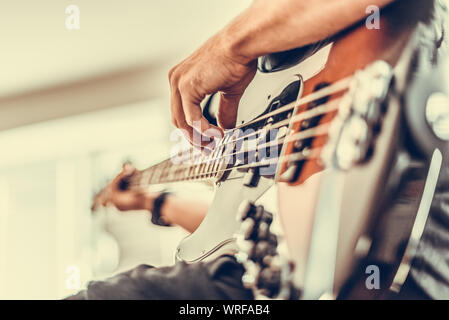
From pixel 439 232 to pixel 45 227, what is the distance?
34.0 inches

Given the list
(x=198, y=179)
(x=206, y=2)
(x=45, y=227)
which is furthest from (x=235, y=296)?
(x=206, y=2)

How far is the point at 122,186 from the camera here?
3.54 ft

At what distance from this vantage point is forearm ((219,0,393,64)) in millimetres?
840

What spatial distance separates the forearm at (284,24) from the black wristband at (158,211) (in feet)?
1.16

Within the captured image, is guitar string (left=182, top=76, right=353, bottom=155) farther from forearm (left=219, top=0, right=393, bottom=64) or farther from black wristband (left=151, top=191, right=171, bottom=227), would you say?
black wristband (left=151, top=191, right=171, bottom=227)

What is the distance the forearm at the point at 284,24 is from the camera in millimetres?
840

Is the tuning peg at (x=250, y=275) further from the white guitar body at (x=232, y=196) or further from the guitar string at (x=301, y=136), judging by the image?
the guitar string at (x=301, y=136)

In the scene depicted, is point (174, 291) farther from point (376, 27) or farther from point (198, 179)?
point (376, 27)

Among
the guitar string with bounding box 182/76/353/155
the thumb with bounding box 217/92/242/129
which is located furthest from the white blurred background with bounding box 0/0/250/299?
the guitar string with bounding box 182/76/353/155

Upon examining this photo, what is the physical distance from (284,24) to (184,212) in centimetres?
45

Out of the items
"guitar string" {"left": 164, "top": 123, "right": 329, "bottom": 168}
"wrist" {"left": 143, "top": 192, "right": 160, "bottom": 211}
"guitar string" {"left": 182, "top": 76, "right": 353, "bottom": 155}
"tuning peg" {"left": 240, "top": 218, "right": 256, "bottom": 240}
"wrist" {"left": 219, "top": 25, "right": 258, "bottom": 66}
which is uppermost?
"wrist" {"left": 219, "top": 25, "right": 258, "bottom": 66}

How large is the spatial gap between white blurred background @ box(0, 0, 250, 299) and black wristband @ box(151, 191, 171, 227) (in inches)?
0.6

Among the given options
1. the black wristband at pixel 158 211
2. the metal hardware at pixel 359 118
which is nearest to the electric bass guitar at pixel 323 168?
the metal hardware at pixel 359 118

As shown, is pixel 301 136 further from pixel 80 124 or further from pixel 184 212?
pixel 80 124
